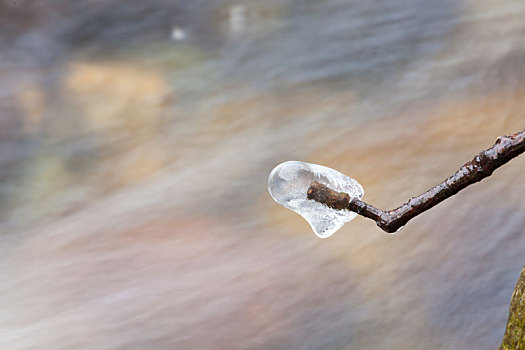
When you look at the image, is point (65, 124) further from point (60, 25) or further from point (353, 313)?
point (353, 313)

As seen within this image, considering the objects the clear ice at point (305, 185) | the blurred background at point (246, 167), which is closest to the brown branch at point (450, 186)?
the clear ice at point (305, 185)

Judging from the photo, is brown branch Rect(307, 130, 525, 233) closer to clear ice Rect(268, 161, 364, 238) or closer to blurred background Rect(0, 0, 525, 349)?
clear ice Rect(268, 161, 364, 238)

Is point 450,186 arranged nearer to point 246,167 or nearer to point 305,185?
point 305,185

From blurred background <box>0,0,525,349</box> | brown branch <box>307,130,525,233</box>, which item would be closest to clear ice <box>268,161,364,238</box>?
brown branch <box>307,130,525,233</box>

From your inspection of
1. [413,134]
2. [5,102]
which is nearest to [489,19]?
[413,134]

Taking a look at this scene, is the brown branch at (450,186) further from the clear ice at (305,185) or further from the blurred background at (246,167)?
the blurred background at (246,167)

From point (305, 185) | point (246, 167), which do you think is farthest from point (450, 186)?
point (246, 167)
